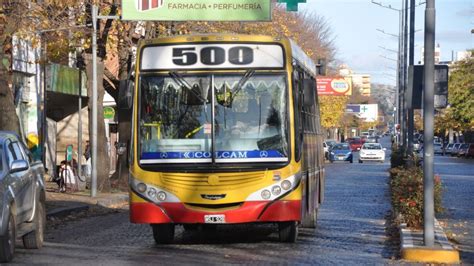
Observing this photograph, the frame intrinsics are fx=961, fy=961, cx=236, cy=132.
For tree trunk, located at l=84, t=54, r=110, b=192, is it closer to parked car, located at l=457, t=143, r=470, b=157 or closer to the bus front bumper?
the bus front bumper

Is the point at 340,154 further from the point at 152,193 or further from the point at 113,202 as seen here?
the point at 152,193

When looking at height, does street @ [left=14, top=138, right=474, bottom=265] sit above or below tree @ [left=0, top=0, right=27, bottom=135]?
below

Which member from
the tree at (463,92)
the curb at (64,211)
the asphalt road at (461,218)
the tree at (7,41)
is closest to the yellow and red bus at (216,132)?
the asphalt road at (461,218)

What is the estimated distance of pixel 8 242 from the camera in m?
12.7

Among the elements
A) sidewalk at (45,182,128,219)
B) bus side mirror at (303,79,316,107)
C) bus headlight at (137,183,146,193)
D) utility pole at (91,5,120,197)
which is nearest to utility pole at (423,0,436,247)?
bus side mirror at (303,79,316,107)

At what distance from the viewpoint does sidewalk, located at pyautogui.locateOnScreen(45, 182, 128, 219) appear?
22.2m

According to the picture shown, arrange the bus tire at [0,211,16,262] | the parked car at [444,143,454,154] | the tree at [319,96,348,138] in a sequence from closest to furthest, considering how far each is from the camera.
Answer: the bus tire at [0,211,16,262] < the tree at [319,96,348,138] < the parked car at [444,143,454,154]

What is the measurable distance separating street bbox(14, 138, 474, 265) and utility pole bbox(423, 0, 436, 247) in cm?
97

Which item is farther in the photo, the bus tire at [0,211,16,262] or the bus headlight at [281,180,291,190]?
the bus headlight at [281,180,291,190]

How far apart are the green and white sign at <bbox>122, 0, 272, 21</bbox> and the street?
600 centimetres

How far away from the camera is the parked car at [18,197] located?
12578mm

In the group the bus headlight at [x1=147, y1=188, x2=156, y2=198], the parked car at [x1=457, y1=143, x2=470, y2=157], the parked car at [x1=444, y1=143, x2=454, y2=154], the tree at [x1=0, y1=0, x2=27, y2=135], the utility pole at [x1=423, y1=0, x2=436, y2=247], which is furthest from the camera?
the parked car at [x1=444, y1=143, x2=454, y2=154]

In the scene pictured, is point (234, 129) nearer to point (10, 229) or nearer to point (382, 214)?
point (10, 229)

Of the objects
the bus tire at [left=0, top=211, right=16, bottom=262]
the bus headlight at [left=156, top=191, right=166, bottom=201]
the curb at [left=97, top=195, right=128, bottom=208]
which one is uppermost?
the bus headlight at [left=156, top=191, right=166, bottom=201]
